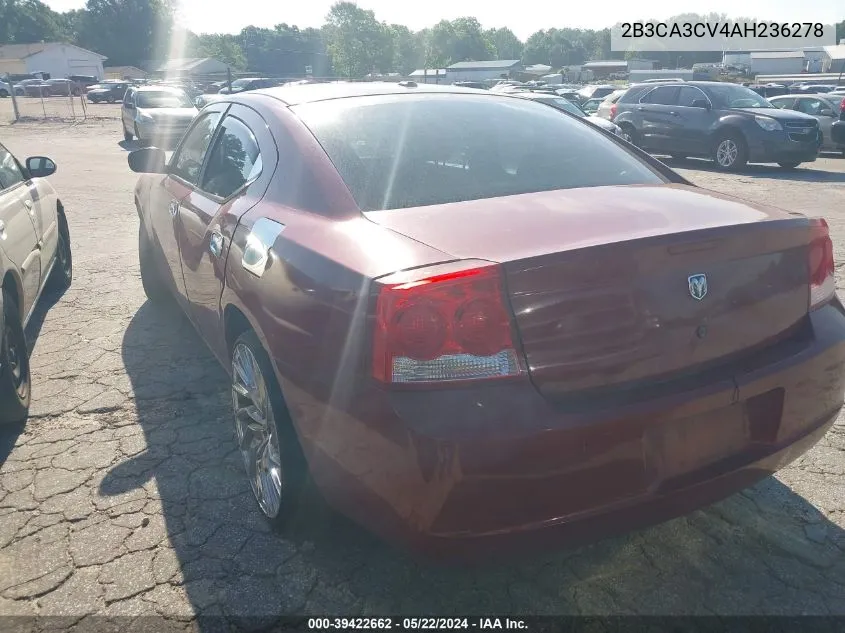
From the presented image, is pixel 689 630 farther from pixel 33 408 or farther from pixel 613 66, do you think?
pixel 613 66

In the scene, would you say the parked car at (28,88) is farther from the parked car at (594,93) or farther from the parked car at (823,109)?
the parked car at (823,109)

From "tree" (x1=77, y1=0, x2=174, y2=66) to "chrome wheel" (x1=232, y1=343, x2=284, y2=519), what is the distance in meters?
106

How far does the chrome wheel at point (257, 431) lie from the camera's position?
252cm

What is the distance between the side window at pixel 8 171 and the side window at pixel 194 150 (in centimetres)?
124

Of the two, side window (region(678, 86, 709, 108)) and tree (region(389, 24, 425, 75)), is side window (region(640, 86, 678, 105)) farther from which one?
tree (region(389, 24, 425, 75))

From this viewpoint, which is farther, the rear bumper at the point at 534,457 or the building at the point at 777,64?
the building at the point at 777,64

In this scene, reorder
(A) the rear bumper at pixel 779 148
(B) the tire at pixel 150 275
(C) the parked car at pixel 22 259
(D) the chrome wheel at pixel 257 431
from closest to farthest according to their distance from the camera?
(D) the chrome wheel at pixel 257 431
(C) the parked car at pixel 22 259
(B) the tire at pixel 150 275
(A) the rear bumper at pixel 779 148

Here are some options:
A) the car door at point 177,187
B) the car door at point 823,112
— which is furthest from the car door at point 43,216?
the car door at point 823,112

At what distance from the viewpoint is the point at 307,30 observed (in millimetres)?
115375

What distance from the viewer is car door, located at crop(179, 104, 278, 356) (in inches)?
111

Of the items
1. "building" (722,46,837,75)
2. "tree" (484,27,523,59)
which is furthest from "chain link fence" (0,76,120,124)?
"tree" (484,27,523,59)

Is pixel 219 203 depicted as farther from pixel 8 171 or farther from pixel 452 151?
pixel 8 171

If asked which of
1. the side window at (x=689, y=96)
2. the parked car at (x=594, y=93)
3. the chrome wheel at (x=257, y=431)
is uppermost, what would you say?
the parked car at (x=594, y=93)

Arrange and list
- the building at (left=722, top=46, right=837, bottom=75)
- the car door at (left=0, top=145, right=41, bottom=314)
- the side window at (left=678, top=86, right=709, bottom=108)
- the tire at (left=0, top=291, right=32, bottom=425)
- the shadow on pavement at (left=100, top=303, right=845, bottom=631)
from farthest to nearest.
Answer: the building at (left=722, top=46, right=837, bottom=75) < the side window at (left=678, top=86, right=709, bottom=108) < the car door at (left=0, top=145, right=41, bottom=314) < the tire at (left=0, top=291, right=32, bottom=425) < the shadow on pavement at (left=100, top=303, right=845, bottom=631)
